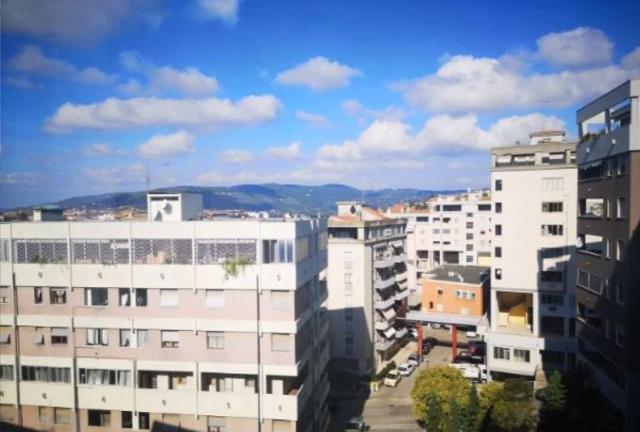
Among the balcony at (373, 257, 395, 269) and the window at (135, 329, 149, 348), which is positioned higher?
the window at (135, 329, 149, 348)

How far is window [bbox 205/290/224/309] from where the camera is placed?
13273 mm

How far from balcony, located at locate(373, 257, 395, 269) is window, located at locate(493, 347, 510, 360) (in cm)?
985

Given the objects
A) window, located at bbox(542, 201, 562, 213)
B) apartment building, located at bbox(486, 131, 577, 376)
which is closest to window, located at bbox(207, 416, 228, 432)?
apartment building, located at bbox(486, 131, 577, 376)

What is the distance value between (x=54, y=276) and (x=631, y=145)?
17848 mm

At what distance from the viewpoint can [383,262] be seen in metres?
34.9

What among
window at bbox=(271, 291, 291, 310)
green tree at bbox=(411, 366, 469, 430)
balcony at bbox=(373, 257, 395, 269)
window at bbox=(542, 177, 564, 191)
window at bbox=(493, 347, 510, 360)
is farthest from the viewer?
balcony at bbox=(373, 257, 395, 269)

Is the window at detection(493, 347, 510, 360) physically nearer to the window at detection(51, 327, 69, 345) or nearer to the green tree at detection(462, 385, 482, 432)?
the green tree at detection(462, 385, 482, 432)

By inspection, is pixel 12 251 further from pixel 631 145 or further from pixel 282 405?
pixel 631 145

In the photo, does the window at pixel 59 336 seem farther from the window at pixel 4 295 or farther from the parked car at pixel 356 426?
the parked car at pixel 356 426

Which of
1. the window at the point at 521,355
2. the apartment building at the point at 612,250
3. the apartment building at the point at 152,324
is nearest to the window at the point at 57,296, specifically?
the apartment building at the point at 152,324

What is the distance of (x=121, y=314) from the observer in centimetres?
1356

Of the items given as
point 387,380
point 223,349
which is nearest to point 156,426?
point 223,349

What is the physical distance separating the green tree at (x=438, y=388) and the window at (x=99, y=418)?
507 inches

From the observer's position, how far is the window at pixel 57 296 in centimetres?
1372
